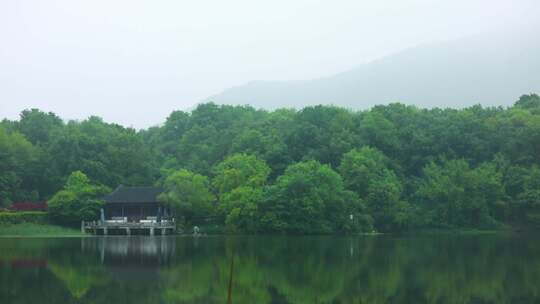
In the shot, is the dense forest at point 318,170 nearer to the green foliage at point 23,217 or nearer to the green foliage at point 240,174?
the green foliage at point 240,174

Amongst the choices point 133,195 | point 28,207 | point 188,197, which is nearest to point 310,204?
point 188,197

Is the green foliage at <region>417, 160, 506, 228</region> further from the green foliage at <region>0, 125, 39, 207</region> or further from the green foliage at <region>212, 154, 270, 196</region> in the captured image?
the green foliage at <region>0, 125, 39, 207</region>

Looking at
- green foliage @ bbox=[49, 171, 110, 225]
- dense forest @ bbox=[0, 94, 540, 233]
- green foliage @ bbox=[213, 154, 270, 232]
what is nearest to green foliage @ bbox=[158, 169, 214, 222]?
dense forest @ bbox=[0, 94, 540, 233]

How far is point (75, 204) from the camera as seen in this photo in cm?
5122

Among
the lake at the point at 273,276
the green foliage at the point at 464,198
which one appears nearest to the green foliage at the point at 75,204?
the lake at the point at 273,276

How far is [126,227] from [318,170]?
1640 cm

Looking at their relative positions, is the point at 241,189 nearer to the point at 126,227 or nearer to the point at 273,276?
the point at 126,227

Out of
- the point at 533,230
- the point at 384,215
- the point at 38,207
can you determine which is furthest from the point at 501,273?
the point at 38,207

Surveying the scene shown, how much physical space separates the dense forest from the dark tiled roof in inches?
54.2

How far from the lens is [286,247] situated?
3388 centimetres

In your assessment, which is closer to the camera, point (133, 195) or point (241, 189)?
point (241, 189)

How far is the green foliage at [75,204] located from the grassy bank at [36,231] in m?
1.04

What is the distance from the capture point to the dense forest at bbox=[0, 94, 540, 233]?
164ft

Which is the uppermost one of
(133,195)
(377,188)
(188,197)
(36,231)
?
(377,188)
